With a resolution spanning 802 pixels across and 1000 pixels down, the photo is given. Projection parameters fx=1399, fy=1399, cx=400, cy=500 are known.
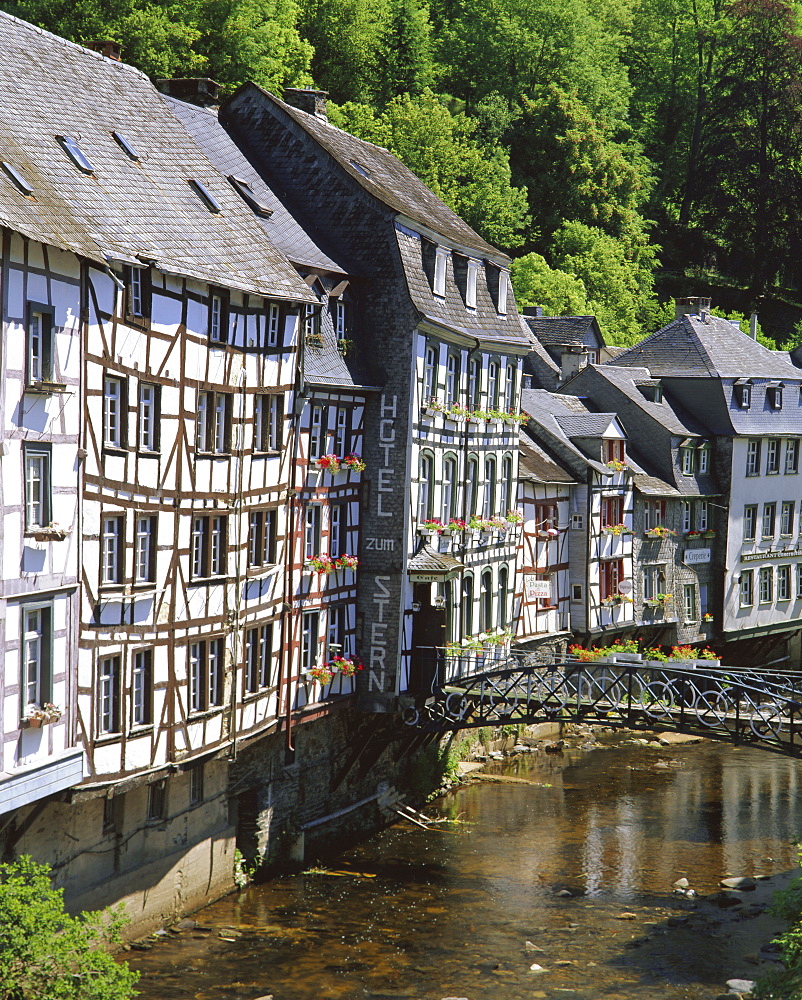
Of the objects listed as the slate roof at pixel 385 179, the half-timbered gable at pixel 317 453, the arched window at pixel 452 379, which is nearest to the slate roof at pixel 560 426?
the slate roof at pixel 385 179

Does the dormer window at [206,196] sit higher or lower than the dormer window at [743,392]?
higher

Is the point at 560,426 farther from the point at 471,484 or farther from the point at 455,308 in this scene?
the point at 455,308

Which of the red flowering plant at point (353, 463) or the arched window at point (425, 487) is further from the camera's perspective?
the arched window at point (425, 487)

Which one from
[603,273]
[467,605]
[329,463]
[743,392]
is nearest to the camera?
[329,463]

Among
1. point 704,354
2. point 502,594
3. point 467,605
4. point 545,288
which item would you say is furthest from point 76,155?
point 545,288

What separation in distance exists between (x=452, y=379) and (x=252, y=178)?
7.05 m

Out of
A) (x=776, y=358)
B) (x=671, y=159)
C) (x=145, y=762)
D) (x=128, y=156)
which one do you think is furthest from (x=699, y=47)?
(x=145, y=762)

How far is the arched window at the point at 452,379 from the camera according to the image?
35.2 metres

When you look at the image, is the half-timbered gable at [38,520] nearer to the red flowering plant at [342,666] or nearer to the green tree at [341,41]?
the red flowering plant at [342,666]

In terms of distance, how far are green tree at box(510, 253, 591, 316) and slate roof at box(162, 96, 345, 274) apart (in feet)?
125

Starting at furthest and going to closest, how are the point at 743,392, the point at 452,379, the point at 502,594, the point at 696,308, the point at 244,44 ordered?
the point at 696,308 → the point at 244,44 → the point at 743,392 → the point at 502,594 → the point at 452,379

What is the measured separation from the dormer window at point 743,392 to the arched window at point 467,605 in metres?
20.4

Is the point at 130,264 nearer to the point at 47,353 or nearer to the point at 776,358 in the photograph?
the point at 47,353

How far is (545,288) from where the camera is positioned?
71.2m
